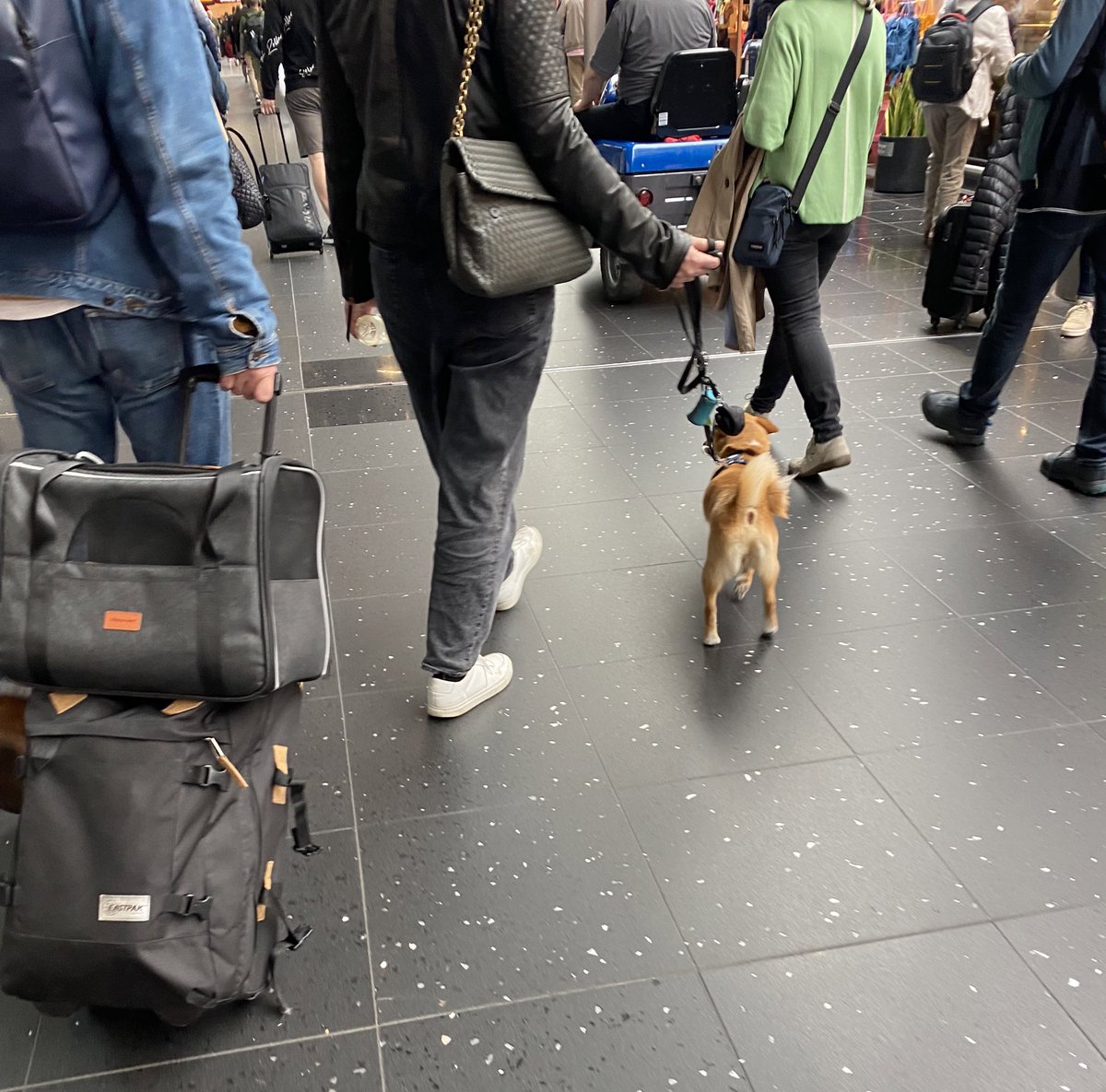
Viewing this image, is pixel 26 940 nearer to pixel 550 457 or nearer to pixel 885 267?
pixel 550 457

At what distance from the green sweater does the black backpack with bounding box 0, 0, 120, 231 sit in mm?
2104

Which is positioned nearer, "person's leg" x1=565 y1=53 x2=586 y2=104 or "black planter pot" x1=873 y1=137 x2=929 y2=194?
"person's leg" x1=565 y1=53 x2=586 y2=104

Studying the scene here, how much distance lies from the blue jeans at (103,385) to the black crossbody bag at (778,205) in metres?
1.89

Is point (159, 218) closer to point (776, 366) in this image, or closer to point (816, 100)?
point (816, 100)

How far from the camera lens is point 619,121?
590 cm

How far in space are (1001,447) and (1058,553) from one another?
0.87 m

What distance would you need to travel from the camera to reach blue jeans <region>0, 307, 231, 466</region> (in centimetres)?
167

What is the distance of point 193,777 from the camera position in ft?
4.65

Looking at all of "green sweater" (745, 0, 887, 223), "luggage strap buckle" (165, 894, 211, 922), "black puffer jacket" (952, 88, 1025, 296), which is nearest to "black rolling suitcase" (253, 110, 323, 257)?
"black puffer jacket" (952, 88, 1025, 296)

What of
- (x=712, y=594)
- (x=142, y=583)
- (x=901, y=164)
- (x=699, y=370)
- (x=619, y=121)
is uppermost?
(x=142, y=583)

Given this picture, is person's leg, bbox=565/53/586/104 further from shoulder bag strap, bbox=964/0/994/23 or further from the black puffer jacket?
the black puffer jacket

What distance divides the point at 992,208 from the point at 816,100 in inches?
77.9

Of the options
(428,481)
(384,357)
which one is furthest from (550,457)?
(384,357)

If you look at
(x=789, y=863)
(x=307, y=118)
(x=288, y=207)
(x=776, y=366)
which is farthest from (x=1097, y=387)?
(x=288, y=207)
